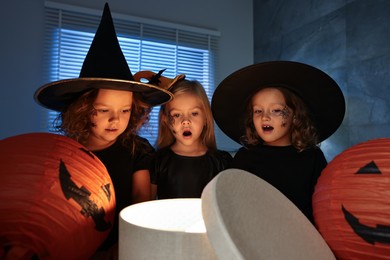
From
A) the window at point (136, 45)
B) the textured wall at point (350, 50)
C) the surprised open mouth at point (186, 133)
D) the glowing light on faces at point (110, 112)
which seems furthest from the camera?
the window at point (136, 45)

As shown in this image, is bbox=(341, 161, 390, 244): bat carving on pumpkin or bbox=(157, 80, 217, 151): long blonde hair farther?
bbox=(157, 80, 217, 151): long blonde hair

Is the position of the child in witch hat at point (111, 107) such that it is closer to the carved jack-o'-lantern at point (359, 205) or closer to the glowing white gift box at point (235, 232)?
the glowing white gift box at point (235, 232)

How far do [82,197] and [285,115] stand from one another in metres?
0.72

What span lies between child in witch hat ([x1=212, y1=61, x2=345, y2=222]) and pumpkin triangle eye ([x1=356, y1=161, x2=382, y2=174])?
44 cm

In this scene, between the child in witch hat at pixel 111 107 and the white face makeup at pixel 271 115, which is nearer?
the child in witch hat at pixel 111 107

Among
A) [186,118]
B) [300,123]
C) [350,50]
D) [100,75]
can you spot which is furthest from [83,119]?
[350,50]

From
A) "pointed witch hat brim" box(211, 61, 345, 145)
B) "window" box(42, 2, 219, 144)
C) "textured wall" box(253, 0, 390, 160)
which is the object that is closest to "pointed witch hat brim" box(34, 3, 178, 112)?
"pointed witch hat brim" box(211, 61, 345, 145)

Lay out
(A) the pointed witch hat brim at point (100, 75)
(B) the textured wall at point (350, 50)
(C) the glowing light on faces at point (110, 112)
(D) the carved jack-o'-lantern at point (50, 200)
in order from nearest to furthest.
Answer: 1. (D) the carved jack-o'-lantern at point (50, 200)
2. (A) the pointed witch hat brim at point (100, 75)
3. (C) the glowing light on faces at point (110, 112)
4. (B) the textured wall at point (350, 50)

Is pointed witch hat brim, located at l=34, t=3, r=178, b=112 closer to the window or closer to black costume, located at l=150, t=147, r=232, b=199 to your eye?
black costume, located at l=150, t=147, r=232, b=199

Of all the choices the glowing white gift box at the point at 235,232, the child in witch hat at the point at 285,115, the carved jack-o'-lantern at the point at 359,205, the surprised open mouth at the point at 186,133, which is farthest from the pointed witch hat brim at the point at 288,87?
the glowing white gift box at the point at 235,232

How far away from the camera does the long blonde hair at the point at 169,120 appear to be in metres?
1.15

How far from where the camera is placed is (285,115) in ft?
3.41

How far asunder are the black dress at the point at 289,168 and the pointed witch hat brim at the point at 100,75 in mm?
457

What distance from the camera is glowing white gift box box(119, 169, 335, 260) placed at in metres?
0.37
